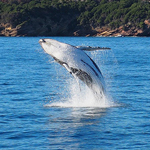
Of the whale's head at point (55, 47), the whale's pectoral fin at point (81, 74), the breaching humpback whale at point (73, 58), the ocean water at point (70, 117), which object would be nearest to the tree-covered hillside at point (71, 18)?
the ocean water at point (70, 117)

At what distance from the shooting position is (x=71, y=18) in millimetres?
174000

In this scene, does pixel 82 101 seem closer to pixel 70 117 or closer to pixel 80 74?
pixel 80 74

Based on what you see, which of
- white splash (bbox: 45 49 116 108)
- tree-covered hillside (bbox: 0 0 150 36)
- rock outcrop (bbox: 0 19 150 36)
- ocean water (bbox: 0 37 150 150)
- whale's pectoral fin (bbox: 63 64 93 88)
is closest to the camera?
ocean water (bbox: 0 37 150 150)

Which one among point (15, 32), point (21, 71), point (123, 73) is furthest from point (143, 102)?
point (15, 32)

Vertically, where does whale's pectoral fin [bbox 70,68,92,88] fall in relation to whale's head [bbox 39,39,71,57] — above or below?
below

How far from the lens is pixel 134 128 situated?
60.4 ft

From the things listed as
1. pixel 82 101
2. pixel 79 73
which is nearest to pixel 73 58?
pixel 79 73

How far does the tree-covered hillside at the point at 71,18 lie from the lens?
16100 centimetres

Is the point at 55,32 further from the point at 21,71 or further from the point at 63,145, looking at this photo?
the point at 63,145

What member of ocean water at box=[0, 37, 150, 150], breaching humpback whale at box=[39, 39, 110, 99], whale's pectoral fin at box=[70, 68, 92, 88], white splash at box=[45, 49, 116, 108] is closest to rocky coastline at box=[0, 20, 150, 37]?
ocean water at box=[0, 37, 150, 150]

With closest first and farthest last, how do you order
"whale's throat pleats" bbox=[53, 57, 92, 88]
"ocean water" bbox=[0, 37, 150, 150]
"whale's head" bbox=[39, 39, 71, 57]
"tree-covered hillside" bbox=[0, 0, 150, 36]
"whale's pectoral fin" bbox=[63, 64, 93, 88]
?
"ocean water" bbox=[0, 37, 150, 150]
"whale's head" bbox=[39, 39, 71, 57]
"whale's throat pleats" bbox=[53, 57, 92, 88]
"whale's pectoral fin" bbox=[63, 64, 93, 88]
"tree-covered hillside" bbox=[0, 0, 150, 36]

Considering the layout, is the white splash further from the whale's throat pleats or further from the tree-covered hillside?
the tree-covered hillside

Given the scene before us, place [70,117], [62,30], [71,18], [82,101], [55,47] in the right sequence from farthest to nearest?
[71,18], [62,30], [82,101], [70,117], [55,47]

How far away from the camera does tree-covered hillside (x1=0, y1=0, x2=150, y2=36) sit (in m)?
161
